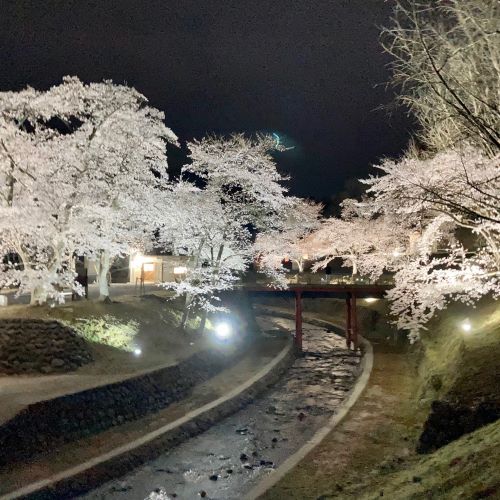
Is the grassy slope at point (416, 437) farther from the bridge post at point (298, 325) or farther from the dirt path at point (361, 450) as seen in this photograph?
the bridge post at point (298, 325)

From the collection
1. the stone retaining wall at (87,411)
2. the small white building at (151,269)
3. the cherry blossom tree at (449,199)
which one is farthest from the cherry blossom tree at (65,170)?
the small white building at (151,269)

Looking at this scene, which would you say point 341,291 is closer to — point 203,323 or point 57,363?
point 203,323

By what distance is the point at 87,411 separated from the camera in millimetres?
13406

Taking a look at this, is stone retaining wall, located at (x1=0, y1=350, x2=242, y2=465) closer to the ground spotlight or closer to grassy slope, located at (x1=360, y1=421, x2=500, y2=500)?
the ground spotlight

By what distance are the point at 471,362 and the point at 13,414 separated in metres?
13.3

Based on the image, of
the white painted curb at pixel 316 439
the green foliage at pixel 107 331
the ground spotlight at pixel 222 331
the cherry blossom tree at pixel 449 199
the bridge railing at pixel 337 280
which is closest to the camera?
the white painted curb at pixel 316 439

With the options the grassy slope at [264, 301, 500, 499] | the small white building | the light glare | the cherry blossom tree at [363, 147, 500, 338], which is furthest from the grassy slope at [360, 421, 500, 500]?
the small white building

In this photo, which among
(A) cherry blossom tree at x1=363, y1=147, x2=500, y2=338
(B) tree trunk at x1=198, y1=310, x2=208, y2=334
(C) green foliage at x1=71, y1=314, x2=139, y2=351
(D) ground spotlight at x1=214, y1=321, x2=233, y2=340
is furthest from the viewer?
(D) ground spotlight at x1=214, y1=321, x2=233, y2=340

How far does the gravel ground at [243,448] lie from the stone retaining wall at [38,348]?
5206 millimetres

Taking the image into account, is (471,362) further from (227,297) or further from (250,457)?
(227,297)

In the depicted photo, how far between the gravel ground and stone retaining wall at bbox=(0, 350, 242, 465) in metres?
1.94

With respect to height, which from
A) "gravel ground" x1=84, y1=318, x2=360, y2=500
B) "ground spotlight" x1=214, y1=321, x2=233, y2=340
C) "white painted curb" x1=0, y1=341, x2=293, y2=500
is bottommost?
"gravel ground" x1=84, y1=318, x2=360, y2=500

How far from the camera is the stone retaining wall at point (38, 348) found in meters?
15.6

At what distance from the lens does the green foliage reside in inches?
720
